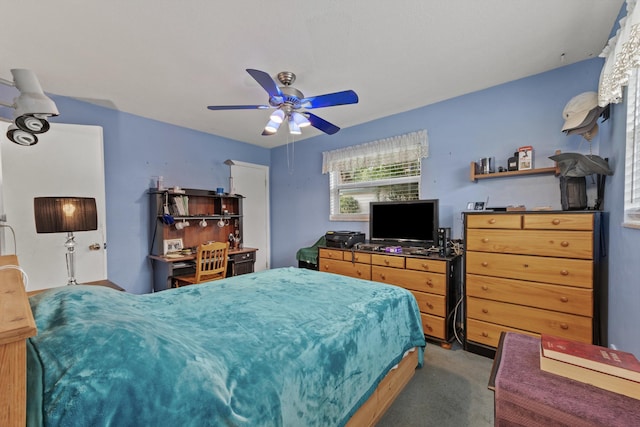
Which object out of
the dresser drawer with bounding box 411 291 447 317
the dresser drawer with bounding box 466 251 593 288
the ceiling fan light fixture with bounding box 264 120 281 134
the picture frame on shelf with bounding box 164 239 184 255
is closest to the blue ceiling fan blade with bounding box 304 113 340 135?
the ceiling fan light fixture with bounding box 264 120 281 134

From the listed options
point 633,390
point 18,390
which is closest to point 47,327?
point 18,390

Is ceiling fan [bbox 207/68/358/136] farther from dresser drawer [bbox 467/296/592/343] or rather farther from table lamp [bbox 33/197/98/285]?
dresser drawer [bbox 467/296/592/343]

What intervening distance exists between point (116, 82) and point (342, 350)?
3147 millimetres

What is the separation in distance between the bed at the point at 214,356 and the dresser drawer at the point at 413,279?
2.35 ft

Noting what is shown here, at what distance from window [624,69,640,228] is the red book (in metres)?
0.91

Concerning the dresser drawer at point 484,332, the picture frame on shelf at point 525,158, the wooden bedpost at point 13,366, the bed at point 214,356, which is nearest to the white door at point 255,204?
the bed at point 214,356

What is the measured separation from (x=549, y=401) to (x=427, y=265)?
1.80 meters

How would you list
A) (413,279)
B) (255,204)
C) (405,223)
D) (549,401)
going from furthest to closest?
(255,204) < (405,223) < (413,279) < (549,401)

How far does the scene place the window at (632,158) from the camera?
149cm

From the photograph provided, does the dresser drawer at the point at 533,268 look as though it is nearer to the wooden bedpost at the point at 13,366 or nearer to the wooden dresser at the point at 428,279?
the wooden dresser at the point at 428,279

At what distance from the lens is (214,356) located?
3.11 feet

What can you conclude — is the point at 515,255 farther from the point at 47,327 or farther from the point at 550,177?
the point at 47,327

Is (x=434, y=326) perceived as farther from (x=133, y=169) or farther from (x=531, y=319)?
(x=133, y=169)

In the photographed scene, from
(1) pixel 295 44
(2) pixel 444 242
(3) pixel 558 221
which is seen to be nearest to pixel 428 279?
(2) pixel 444 242
